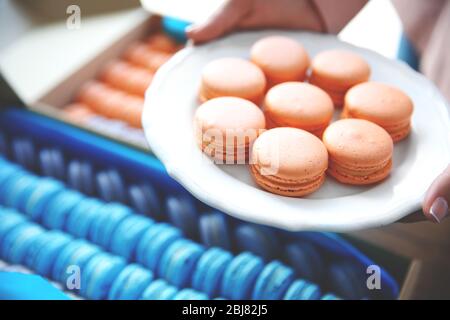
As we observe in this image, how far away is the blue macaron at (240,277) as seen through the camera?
101 centimetres

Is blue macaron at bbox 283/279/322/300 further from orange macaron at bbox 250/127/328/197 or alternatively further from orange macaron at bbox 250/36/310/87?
orange macaron at bbox 250/36/310/87

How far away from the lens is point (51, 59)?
1636 mm

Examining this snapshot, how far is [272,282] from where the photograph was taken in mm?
1015

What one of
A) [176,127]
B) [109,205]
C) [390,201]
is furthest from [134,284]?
[390,201]

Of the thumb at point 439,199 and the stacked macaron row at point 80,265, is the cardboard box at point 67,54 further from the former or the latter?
the thumb at point 439,199

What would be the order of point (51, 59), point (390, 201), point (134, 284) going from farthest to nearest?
point (51, 59) < point (134, 284) < point (390, 201)

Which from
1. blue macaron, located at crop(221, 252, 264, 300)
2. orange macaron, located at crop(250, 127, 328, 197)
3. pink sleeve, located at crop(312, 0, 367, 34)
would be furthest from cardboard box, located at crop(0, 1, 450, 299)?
pink sleeve, located at crop(312, 0, 367, 34)

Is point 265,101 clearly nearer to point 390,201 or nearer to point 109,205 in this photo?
point 390,201

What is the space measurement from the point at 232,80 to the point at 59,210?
52 centimetres

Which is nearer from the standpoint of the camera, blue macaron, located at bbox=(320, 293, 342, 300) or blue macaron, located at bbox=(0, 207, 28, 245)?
blue macaron, located at bbox=(320, 293, 342, 300)

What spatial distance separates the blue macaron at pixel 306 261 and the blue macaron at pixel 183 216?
0.21 metres

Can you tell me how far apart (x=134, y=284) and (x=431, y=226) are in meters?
0.61

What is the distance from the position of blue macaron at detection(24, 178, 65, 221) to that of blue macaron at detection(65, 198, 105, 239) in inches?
2.7

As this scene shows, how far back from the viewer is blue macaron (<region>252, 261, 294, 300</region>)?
1007mm
